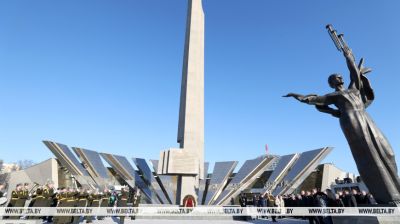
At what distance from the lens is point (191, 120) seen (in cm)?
1508

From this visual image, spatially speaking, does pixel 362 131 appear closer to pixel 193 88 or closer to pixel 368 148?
pixel 368 148

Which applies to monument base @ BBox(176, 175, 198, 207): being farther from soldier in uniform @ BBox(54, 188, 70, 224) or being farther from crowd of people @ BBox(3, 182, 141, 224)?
soldier in uniform @ BBox(54, 188, 70, 224)

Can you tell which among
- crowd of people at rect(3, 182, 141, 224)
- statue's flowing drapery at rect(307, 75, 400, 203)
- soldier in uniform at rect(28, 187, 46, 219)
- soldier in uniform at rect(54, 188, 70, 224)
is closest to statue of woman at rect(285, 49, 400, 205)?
statue's flowing drapery at rect(307, 75, 400, 203)

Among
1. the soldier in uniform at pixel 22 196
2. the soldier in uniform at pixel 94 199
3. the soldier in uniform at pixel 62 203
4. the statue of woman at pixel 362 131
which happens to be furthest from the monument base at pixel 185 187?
the statue of woman at pixel 362 131

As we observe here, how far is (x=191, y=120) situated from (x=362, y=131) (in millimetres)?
11203

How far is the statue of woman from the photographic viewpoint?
4.07 metres

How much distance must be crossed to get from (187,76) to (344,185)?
16.0 meters

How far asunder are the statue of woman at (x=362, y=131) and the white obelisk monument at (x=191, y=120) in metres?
9.27

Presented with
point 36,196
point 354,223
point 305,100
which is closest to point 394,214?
point 354,223

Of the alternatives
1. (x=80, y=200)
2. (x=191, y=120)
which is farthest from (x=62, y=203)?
(x=191, y=120)

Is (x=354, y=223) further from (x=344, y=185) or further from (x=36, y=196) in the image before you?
(x=344, y=185)

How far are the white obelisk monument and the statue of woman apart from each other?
9.27 metres

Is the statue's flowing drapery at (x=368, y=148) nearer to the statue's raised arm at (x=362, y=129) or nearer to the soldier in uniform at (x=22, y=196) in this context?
the statue's raised arm at (x=362, y=129)

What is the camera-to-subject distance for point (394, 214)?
142 inches
